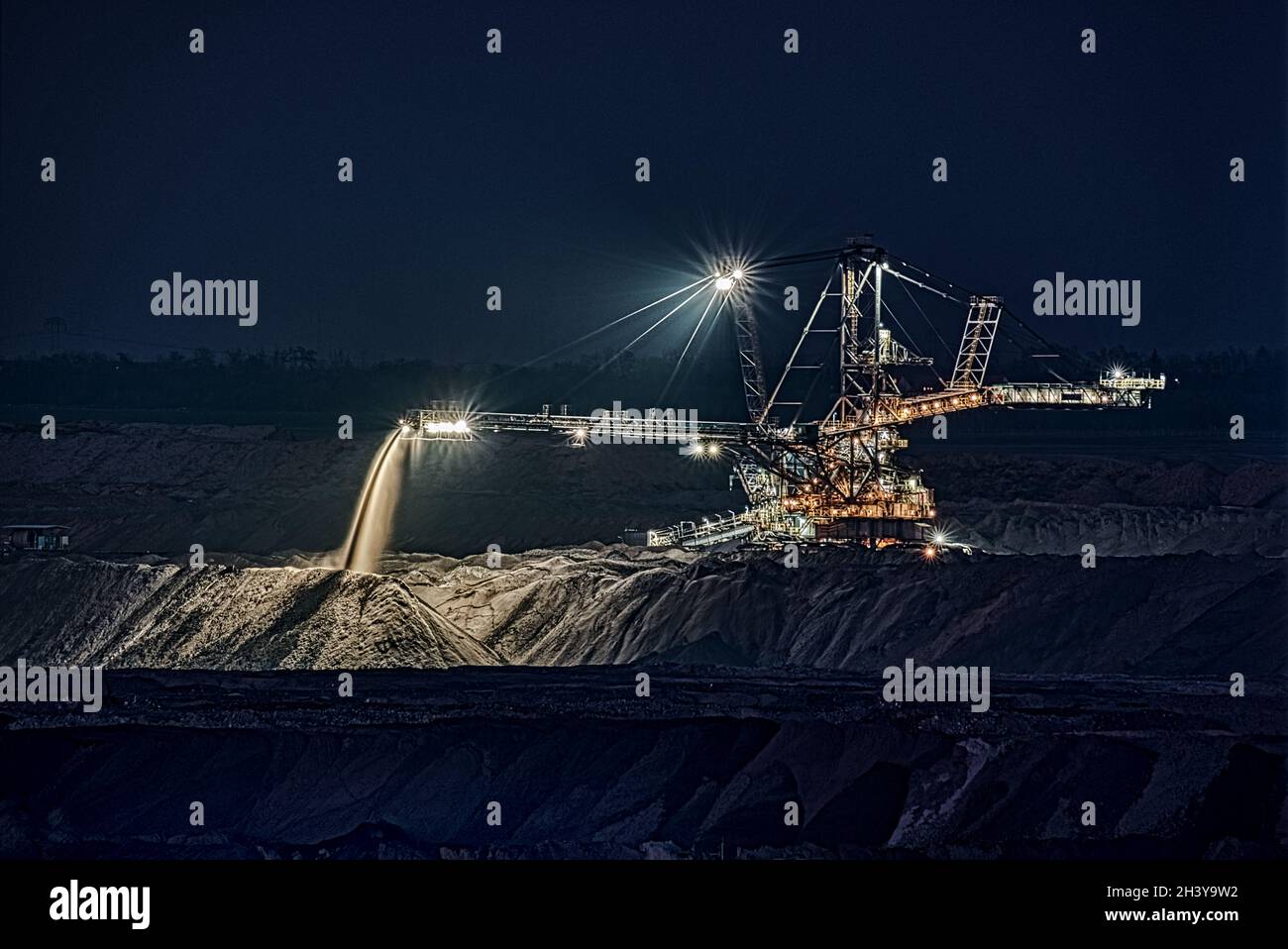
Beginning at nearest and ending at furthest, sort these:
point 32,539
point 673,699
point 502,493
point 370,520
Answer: point 673,699 < point 370,520 < point 32,539 < point 502,493

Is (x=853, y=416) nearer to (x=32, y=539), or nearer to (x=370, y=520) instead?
(x=370, y=520)

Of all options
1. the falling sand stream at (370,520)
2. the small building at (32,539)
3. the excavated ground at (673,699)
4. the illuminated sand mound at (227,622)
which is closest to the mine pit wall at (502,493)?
the excavated ground at (673,699)

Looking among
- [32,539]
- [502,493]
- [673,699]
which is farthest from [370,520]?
[502,493]

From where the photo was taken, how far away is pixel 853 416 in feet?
213

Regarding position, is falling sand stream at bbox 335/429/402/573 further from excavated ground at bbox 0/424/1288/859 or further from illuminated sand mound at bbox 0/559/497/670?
illuminated sand mound at bbox 0/559/497/670

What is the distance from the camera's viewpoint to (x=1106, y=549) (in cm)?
8900

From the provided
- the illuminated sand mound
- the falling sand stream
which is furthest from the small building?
the illuminated sand mound

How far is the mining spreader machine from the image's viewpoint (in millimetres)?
63594

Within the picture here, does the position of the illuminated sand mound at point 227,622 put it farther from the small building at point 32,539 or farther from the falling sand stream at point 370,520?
the small building at point 32,539

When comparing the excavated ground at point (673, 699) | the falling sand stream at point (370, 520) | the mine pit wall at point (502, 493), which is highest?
the mine pit wall at point (502, 493)

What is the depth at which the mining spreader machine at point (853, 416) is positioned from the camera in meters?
63.6
